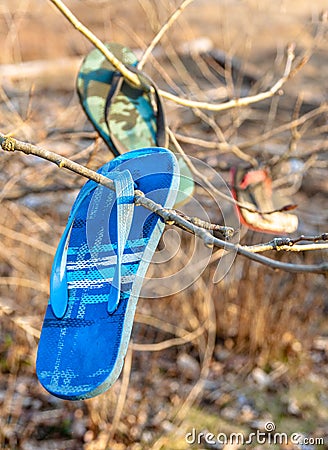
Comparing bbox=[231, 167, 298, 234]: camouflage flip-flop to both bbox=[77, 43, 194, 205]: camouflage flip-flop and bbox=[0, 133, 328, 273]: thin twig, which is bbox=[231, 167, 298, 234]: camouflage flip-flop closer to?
bbox=[77, 43, 194, 205]: camouflage flip-flop

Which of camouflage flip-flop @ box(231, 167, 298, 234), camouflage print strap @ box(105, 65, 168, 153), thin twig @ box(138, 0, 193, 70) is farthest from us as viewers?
camouflage flip-flop @ box(231, 167, 298, 234)

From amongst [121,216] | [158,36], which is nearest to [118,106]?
[158,36]

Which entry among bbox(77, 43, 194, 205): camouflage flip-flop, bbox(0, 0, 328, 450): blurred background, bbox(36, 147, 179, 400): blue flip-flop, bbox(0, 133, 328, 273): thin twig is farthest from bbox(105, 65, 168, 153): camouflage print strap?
bbox(0, 0, 328, 450): blurred background

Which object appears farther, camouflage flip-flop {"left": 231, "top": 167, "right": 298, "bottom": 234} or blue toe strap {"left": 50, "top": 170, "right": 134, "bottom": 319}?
camouflage flip-flop {"left": 231, "top": 167, "right": 298, "bottom": 234}

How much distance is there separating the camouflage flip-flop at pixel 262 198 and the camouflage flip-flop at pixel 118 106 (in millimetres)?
332

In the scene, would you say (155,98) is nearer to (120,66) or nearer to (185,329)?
(120,66)

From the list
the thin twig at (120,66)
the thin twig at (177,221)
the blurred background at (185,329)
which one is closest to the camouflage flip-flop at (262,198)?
the thin twig at (120,66)

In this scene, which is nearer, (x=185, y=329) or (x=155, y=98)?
(x=155, y=98)

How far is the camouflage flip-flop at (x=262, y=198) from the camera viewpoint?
2225 millimetres

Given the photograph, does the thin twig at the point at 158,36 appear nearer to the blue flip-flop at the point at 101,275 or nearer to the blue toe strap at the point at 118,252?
the blue flip-flop at the point at 101,275

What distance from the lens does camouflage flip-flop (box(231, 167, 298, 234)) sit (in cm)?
222

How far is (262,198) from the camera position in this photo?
2398 mm

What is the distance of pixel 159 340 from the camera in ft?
14.2

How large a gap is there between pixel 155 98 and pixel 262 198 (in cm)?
64
